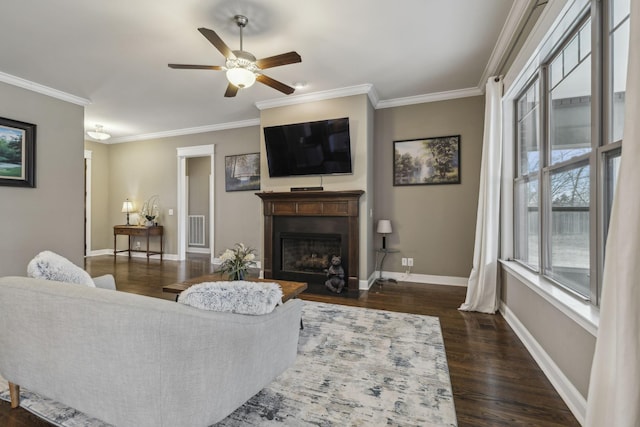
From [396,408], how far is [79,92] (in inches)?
209

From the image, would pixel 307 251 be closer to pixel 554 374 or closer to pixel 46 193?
pixel 554 374

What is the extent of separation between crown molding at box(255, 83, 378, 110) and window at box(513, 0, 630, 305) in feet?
5.85

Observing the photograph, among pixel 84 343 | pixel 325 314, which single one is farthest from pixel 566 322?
pixel 84 343

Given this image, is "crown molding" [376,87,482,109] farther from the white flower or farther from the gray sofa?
the gray sofa

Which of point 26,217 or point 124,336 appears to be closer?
point 124,336

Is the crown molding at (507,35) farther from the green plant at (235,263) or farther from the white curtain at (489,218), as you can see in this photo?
the green plant at (235,263)

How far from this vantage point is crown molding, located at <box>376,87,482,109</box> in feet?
13.2

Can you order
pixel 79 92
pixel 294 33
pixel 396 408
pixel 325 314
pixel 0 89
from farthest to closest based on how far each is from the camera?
pixel 79 92, pixel 0 89, pixel 325 314, pixel 294 33, pixel 396 408

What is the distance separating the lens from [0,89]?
3510mm

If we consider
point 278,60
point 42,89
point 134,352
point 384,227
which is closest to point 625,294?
point 134,352

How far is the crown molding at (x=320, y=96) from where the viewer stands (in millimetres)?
3873

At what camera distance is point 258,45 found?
2.92m

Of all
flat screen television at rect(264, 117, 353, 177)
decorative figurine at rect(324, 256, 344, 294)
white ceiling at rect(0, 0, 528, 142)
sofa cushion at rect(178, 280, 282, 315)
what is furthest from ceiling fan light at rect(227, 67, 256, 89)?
decorative figurine at rect(324, 256, 344, 294)

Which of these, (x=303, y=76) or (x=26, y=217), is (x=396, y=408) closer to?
(x=303, y=76)
